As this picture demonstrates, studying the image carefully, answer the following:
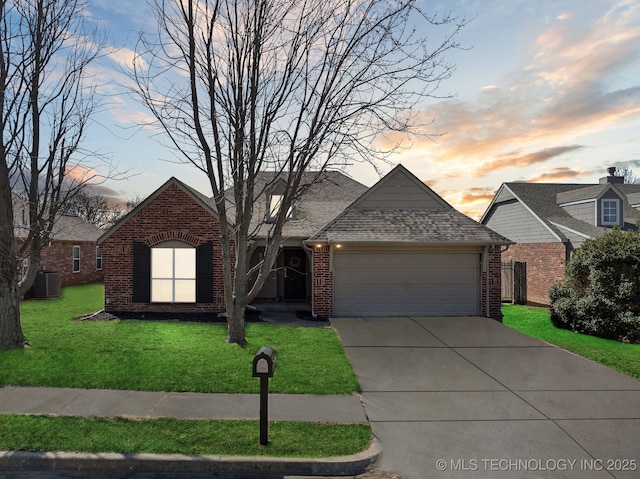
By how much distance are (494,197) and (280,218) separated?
64.5 ft

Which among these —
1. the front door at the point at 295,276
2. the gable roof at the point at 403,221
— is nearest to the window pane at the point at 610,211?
the gable roof at the point at 403,221

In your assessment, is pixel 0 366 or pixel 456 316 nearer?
pixel 0 366

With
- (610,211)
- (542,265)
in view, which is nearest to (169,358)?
(542,265)

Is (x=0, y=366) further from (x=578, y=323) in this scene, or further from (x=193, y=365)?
(x=578, y=323)

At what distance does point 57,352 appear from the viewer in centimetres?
796

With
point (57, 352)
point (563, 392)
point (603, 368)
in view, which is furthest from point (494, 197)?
point (57, 352)

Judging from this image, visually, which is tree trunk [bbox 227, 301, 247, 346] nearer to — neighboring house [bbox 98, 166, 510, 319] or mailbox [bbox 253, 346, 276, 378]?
neighboring house [bbox 98, 166, 510, 319]

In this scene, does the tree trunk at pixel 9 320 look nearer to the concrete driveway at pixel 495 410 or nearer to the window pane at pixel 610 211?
the concrete driveway at pixel 495 410

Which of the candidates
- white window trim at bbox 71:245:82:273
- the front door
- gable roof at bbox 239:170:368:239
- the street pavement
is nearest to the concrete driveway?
the street pavement

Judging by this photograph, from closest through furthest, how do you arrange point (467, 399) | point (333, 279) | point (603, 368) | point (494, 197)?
point (467, 399)
point (603, 368)
point (333, 279)
point (494, 197)

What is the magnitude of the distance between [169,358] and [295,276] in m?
8.47

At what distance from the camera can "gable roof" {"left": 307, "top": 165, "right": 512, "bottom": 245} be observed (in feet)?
40.5

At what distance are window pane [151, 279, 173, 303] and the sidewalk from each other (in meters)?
6.91

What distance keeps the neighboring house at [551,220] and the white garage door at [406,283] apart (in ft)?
22.9
